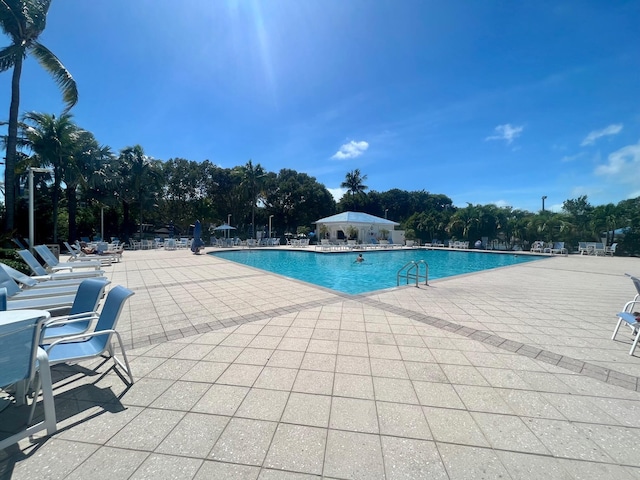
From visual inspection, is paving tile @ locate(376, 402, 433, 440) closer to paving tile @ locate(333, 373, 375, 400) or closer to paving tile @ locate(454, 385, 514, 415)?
paving tile @ locate(333, 373, 375, 400)

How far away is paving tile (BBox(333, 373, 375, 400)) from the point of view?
2.27 metres

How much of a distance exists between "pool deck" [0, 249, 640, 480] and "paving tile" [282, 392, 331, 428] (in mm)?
12

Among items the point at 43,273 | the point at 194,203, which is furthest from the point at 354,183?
the point at 43,273

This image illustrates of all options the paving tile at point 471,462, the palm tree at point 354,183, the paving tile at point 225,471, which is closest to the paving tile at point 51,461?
the paving tile at point 225,471

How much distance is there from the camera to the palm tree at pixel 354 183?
41.7 meters

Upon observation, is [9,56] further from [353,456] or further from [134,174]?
[353,456]

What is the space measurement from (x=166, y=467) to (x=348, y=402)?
1.30m

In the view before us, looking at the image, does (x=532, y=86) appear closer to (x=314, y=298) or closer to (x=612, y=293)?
(x=612, y=293)

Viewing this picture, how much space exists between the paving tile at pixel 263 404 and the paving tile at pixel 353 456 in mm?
470

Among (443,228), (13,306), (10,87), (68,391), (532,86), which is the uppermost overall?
(532,86)

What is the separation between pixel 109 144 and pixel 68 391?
23.5m

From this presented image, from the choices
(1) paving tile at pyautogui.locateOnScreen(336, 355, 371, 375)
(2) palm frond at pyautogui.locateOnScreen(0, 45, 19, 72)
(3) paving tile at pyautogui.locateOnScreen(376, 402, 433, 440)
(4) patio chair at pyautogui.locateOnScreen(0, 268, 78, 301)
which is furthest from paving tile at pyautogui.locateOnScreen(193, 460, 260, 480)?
(2) palm frond at pyautogui.locateOnScreen(0, 45, 19, 72)

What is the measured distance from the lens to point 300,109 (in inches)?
581

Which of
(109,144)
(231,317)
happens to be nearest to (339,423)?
(231,317)
